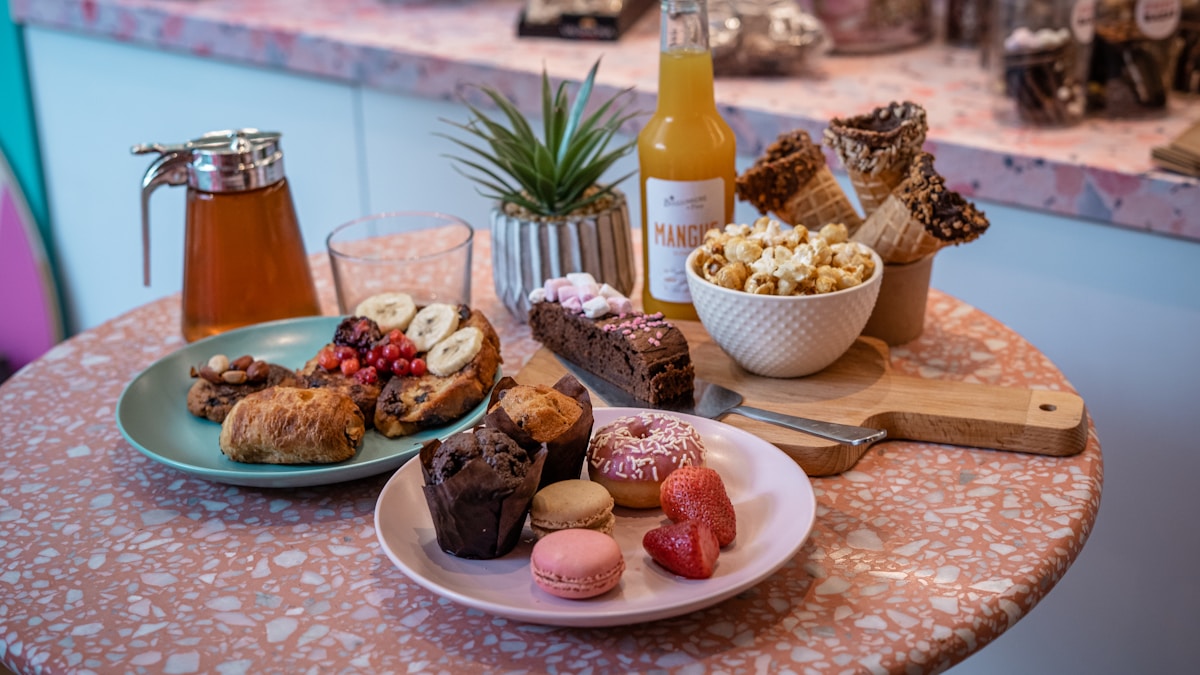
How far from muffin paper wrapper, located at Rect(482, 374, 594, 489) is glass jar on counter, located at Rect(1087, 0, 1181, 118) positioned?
1264 mm

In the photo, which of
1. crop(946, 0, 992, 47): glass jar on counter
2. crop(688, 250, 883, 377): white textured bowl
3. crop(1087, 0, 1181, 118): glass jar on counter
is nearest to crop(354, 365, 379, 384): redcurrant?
crop(688, 250, 883, 377): white textured bowl

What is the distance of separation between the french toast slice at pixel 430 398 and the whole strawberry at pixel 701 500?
10.1 inches

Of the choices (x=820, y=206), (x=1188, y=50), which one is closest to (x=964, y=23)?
(x=1188, y=50)

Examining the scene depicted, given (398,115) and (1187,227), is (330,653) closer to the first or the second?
(1187,227)

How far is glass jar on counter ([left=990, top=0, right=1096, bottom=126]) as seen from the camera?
5.77 ft

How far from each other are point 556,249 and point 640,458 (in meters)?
0.43

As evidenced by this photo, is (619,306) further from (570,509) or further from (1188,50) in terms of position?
(1188,50)

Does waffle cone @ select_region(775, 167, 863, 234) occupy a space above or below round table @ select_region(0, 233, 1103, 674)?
above

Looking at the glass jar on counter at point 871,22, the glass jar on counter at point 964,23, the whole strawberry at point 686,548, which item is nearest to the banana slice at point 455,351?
the whole strawberry at point 686,548

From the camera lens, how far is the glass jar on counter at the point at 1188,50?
1.82m

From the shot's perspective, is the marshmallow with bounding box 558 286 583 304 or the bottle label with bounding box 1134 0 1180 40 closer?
the marshmallow with bounding box 558 286 583 304

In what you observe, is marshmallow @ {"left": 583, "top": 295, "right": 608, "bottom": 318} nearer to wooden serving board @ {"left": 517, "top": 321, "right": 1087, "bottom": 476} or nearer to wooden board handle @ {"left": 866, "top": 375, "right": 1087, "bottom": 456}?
wooden serving board @ {"left": 517, "top": 321, "right": 1087, "bottom": 476}

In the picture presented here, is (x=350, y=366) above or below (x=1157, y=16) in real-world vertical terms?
below

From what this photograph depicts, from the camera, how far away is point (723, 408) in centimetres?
109
